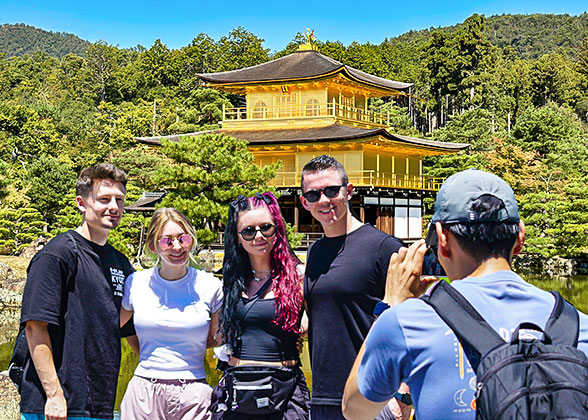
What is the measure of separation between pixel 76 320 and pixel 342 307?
108 cm

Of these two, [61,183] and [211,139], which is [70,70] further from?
[211,139]

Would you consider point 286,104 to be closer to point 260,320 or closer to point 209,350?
point 209,350

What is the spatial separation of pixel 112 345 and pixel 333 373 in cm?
95

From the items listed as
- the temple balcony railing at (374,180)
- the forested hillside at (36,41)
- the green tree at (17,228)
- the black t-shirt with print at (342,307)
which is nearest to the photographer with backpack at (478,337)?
the black t-shirt with print at (342,307)

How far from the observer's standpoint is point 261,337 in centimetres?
261

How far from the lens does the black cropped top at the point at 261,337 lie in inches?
103

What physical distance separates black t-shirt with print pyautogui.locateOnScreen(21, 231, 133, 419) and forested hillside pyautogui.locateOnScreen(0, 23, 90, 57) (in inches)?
6071

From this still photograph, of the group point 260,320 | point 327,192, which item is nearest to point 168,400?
point 260,320

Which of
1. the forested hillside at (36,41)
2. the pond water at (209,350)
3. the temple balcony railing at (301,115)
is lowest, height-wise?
the pond water at (209,350)

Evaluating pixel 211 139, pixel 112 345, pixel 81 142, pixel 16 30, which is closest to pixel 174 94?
pixel 81 142

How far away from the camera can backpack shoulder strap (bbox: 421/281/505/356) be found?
4.36ft

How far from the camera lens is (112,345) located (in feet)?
8.90

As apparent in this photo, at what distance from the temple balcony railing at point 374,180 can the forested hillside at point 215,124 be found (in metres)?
2.49

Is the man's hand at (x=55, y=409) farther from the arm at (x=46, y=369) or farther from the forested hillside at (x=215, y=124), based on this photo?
the forested hillside at (x=215, y=124)
